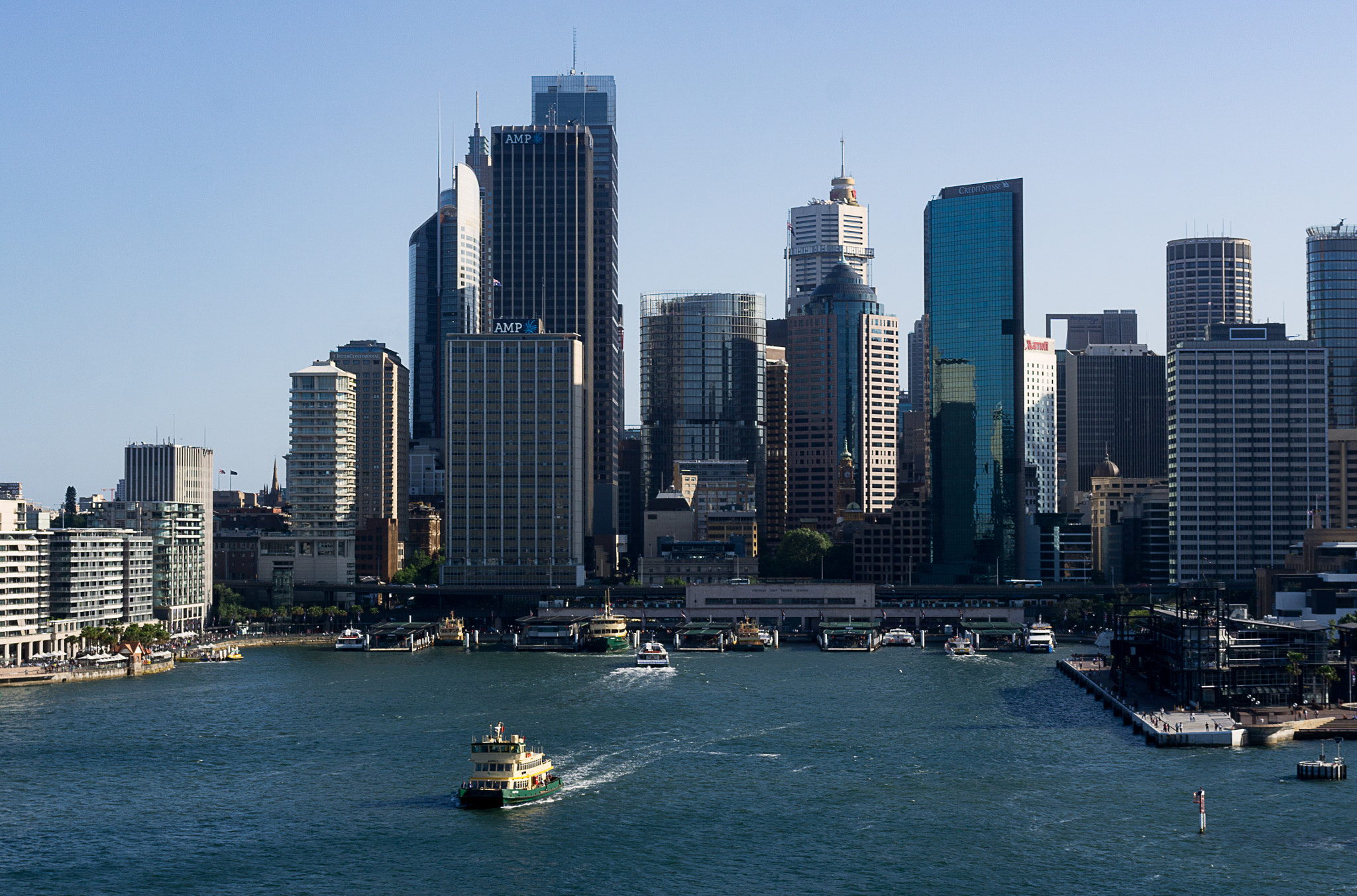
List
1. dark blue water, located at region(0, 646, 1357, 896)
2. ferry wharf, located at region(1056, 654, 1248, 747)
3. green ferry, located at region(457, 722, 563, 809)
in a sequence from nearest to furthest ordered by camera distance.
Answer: dark blue water, located at region(0, 646, 1357, 896), green ferry, located at region(457, 722, 563, 809), ferry wharf, located at region(1056, 654, 1248, 747)

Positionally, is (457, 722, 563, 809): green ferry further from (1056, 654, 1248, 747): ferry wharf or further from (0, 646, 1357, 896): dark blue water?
(1056, 654, 1248, 747): ferry wharf

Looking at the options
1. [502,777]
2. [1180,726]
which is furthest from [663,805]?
[1180,726]

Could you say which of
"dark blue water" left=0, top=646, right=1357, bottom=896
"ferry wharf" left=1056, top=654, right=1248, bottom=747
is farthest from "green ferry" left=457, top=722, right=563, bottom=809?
"ferry wharf" left=1056, top=654, right=1248, bottom=747

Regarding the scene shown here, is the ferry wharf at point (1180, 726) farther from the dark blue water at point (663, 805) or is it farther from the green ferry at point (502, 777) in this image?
the green ferry at point (502, 777)

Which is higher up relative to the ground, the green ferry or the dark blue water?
the green ferry

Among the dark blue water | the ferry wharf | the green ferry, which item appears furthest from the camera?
the ferry wharf

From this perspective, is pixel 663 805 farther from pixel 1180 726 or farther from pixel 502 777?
pixel 1180 726
